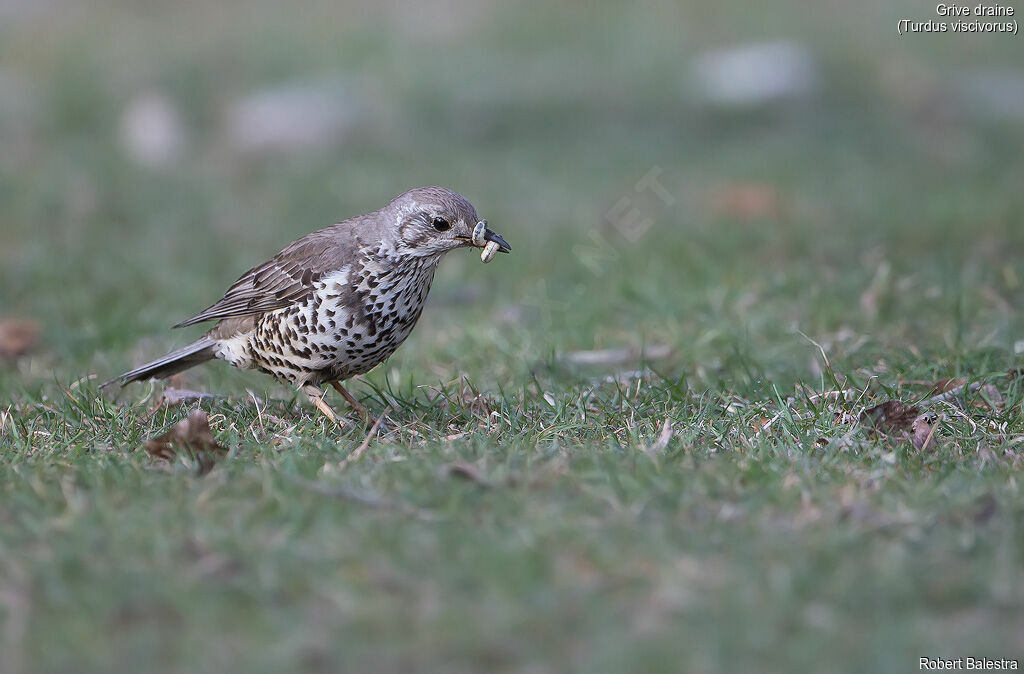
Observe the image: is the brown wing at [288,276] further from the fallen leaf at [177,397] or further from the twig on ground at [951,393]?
the twig on ground at [951,393]

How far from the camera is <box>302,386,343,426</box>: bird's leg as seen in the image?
517 centimetres

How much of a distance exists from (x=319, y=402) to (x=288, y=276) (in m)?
0.73

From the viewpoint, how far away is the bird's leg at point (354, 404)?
5.37 metres

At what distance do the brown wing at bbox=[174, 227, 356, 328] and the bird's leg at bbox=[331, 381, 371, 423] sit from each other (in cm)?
46

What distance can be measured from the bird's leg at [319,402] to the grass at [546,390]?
0.07 m

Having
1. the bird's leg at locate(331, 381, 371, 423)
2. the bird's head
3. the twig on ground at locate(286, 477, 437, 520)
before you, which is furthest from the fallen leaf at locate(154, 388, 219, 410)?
the twig on ground at locate(286, 477, 437, 520)

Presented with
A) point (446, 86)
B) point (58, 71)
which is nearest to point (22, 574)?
point (446, 86)

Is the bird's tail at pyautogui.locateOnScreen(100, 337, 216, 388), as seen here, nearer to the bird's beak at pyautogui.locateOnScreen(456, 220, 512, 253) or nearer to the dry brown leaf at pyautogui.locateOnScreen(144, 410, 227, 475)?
the dry brown leaf at pyautogui.locateOnScreen(144, 410, 227, 475)

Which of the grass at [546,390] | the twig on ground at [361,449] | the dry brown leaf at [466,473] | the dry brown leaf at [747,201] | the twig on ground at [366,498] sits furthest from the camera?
the dry brown leaf at [747,201]

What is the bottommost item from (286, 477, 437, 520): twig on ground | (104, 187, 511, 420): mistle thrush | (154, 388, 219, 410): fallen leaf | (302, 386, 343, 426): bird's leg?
(302, 386, 343, 426): bird's leg

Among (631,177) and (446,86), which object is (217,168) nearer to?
(446,86)

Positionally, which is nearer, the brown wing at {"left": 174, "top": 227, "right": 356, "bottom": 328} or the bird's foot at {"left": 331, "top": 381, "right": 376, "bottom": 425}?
the bird's foot at {"left": 331, "top": 381, "right": 376, "bottom": 425}

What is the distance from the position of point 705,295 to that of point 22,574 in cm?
472

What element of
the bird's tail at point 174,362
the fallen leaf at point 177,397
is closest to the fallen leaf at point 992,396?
the fallen leaf at point 177,397
